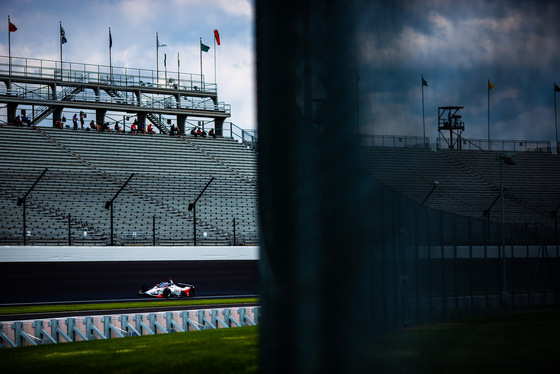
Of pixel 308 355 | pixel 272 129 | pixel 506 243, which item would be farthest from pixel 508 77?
pixel 506 243

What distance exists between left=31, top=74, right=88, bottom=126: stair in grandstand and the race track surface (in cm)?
1570

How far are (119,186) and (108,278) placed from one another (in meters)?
6.31

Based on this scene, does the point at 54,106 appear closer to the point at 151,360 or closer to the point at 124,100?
the point at 124,100

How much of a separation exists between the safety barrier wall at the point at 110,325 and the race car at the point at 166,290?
372 inches

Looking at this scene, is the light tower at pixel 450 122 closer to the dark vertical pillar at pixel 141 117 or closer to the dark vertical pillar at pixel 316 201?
the dark vertical pillar at pixel 316 201

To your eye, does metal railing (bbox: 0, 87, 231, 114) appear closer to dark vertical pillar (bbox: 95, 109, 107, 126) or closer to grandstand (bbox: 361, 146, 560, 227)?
dark vertical pillar (bbox: 95, 109, 107, 126)

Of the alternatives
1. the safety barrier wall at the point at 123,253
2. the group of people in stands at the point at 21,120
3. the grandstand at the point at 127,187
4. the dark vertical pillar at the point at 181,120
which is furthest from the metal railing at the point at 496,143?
the dark vertical pillar at the point at 181,120

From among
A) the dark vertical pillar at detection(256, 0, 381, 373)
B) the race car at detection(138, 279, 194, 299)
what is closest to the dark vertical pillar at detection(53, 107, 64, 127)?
the race car at detection(138, 279, 194, 299)

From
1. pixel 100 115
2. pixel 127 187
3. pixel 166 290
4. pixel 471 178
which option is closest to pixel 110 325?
pixel 471 178

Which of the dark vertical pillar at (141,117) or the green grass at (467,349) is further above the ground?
the dark vertical pillar at (141,117)

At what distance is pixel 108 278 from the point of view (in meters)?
27.0

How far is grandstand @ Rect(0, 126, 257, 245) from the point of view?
28.7m

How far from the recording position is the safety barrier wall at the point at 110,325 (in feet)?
47.1

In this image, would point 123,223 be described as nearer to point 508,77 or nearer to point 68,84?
point 68,84
